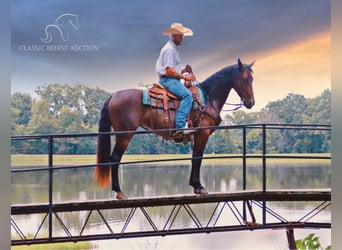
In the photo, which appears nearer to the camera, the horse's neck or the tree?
the tree

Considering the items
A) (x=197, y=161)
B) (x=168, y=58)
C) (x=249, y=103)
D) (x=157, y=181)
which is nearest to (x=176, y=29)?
(x=168, y=58)

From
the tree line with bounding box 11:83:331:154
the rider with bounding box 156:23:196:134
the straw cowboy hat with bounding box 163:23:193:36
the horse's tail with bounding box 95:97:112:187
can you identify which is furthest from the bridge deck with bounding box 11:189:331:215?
the straw cowboy hat with bounding box 163:23:193:36

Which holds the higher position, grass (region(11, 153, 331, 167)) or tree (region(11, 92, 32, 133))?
tree (region(11, 92, 32, 133))

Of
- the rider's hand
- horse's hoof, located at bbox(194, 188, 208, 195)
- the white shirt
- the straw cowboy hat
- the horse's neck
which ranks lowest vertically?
horse's hoof, located at bbox(194, 188, 208, 195)

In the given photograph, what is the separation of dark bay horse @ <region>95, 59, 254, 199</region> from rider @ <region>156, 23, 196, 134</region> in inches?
2.4

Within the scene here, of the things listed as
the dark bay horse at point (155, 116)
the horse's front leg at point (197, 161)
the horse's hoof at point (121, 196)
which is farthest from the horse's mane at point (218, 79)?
the horse's hoof at point (121, 196)

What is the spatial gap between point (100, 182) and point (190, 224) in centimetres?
64

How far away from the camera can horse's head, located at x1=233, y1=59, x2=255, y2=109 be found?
3564 mm

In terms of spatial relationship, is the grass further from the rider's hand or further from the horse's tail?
the rider's hand

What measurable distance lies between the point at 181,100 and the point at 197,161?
1.34ft

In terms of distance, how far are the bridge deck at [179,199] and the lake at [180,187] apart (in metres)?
0.03

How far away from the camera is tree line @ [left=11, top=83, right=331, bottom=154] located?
3471 millimetres

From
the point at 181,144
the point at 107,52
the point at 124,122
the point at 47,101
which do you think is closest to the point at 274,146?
the point at 181,144

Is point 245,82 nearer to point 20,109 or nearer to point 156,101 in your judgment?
point 156,101
